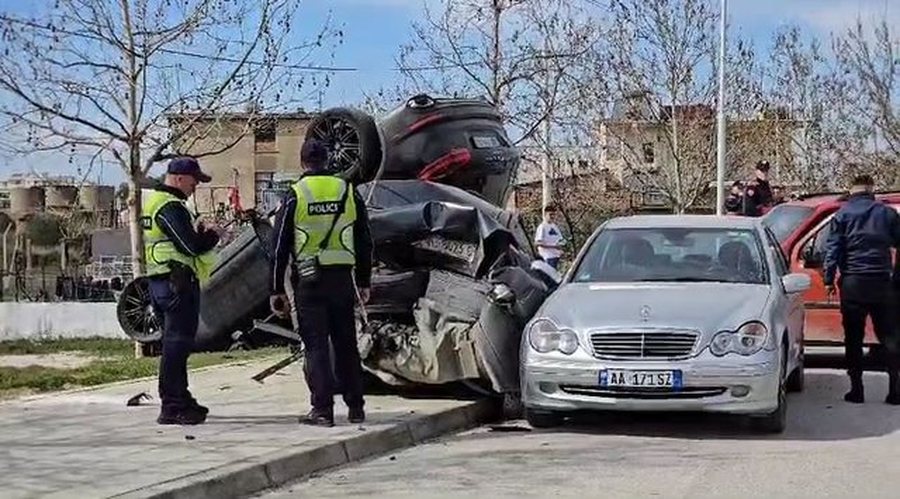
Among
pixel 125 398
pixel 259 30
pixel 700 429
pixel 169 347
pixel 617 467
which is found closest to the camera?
pixel 617 467

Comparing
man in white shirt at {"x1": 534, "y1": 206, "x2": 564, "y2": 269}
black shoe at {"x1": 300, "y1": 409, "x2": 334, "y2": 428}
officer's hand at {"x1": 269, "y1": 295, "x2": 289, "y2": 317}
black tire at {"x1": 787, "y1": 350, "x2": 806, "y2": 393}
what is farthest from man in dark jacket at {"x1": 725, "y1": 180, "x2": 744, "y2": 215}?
black shoe at {"x1": 300, "y1": 409, "x2": 334, "y2": 428}

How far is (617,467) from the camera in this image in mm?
8773

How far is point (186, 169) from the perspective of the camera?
Answer: 31.1ft

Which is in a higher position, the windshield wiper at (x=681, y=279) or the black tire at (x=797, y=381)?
the windshield wiper at (x=681, y=279)

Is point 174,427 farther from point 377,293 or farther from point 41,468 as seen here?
point 377,293

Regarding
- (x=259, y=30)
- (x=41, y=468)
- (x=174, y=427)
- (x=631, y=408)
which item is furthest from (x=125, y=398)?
(x=259, y=30)

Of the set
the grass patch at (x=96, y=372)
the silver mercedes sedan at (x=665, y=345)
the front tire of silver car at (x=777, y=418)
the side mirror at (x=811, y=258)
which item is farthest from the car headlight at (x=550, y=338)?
the side mirror at (x=811, y=258)

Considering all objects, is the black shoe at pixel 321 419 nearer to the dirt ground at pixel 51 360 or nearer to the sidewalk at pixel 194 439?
the sidewalk at pixel 194 439

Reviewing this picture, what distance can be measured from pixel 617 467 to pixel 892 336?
4.12 meters

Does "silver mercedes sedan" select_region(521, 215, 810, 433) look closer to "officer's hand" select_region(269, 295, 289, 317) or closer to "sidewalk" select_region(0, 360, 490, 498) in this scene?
"sidewalk" select_region(0, 360, 490, 498)

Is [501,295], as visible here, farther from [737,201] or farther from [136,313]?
[737,201]

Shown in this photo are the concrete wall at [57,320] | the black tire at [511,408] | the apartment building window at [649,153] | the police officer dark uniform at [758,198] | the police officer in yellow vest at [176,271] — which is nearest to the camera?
the police officer in yellow vest at [176,271]

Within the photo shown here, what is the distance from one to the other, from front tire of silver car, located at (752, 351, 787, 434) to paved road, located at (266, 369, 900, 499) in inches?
3.2

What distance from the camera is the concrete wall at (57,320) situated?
2507 centimetres
